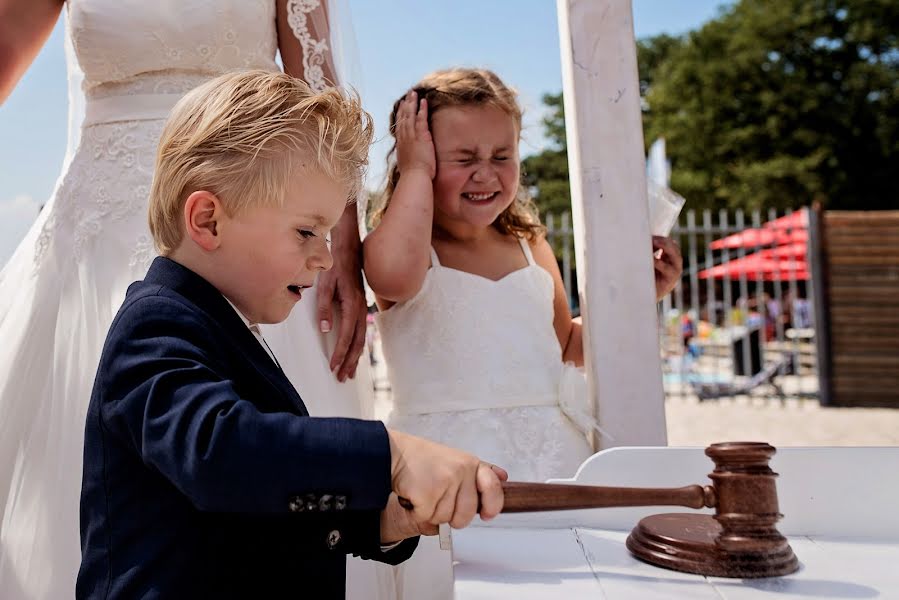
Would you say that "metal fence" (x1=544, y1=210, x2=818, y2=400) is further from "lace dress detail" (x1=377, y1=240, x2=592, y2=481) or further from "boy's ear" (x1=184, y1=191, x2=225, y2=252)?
"boy's ear" (x1=184, y1=191, x2=225, y2=252)

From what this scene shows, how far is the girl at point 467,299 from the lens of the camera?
6.35 ft

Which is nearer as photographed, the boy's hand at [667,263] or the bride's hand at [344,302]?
the bride's hand at [344,302]

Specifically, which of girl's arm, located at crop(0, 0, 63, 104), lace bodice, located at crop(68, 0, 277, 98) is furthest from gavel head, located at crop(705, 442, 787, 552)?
girl's arm, located at crop(0, 0, 63, 104)

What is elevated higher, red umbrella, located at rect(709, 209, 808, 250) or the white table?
red umbrella, located at rect(709, 209, 808, 250)

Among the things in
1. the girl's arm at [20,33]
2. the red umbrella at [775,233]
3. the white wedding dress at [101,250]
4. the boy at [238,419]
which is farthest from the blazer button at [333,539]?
the red umbrella at [775,233]

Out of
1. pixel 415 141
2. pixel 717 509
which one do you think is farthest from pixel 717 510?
pixel 415 141

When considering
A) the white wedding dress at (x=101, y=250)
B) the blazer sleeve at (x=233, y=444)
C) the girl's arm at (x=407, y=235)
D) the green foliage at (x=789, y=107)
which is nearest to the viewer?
the blazer sleeve at (x=233, y=444)

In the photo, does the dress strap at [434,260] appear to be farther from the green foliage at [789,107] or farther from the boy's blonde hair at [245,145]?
the green foliage at [789,107]

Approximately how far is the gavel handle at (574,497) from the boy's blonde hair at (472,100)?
1.31m

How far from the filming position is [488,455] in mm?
1900

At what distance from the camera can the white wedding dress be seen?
1.70 metres

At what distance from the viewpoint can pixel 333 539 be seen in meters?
1.07

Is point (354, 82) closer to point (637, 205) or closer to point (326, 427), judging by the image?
point (637, 205)

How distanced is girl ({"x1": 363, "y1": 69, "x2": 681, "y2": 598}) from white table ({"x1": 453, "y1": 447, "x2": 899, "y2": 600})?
66 centimetres
